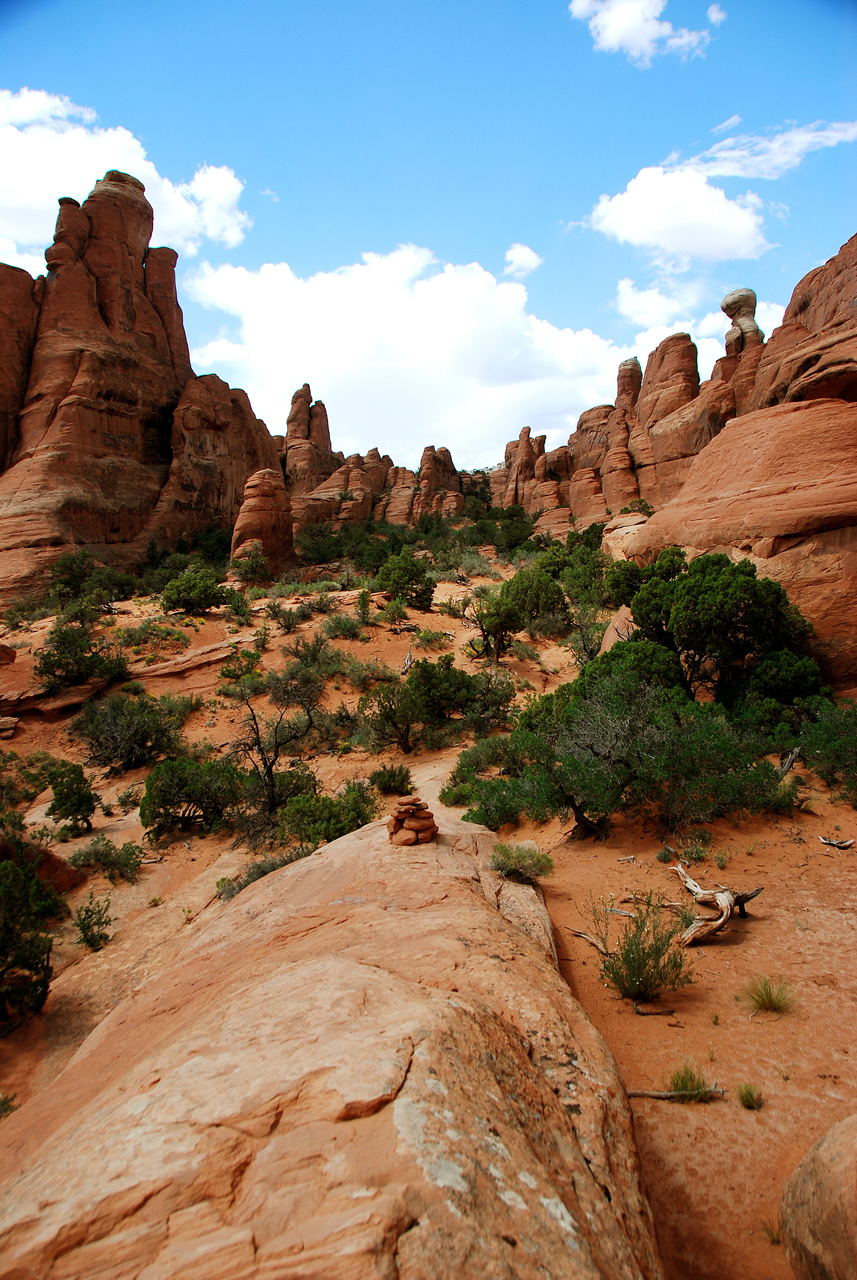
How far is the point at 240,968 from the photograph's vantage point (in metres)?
4.14

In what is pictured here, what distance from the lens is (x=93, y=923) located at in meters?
7.90

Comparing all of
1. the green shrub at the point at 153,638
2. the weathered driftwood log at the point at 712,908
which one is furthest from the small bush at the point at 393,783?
the green shrub at the point at 153,638

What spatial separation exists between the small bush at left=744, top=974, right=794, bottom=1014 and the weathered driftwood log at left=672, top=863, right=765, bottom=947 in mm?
767

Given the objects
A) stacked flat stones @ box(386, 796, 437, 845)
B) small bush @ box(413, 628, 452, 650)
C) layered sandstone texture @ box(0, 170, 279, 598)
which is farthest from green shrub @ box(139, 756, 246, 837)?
layered sandstone texture @ box(0, 170, 279, 598)

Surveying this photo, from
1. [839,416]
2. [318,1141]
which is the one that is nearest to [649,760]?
[318,1141]

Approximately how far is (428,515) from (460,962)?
50267 mm

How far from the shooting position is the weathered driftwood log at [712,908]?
523 cm

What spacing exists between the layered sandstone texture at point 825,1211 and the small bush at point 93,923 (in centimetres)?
818

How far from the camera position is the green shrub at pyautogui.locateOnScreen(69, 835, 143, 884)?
945 centimetres

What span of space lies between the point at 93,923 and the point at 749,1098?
8.26m

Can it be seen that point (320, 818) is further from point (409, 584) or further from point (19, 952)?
point (409, 584)

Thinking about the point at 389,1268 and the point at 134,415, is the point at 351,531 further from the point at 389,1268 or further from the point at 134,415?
the point at 389,1268

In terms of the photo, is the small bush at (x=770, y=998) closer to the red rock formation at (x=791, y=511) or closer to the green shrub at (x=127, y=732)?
the red rock formation at (x=791, y=511)

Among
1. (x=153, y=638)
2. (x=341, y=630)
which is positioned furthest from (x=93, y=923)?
(x=153, y=638)
